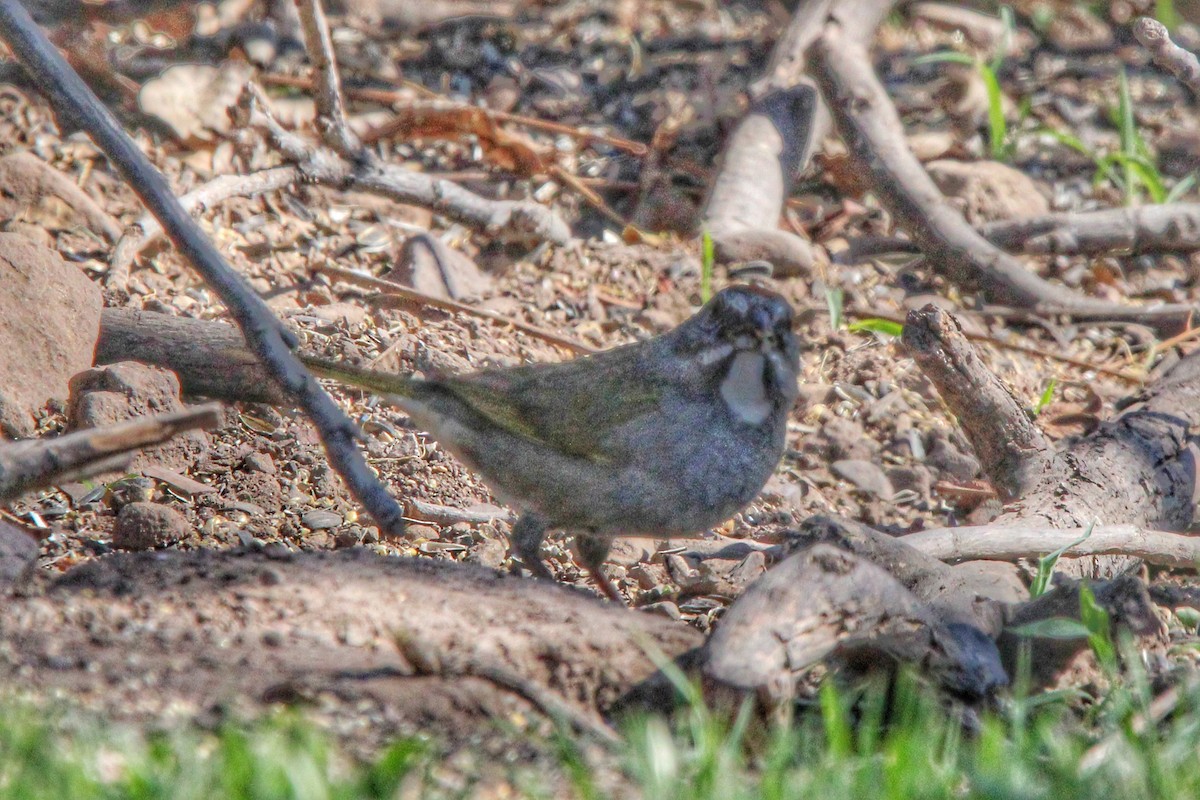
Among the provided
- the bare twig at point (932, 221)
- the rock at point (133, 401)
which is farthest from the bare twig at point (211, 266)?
the bare twig at point (932, 221)

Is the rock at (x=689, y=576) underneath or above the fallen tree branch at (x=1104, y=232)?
underneath

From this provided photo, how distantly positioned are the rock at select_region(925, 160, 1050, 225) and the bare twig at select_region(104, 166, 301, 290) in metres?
3.30

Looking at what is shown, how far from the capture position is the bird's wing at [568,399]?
428cm

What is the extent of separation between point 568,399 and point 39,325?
1.75 metres

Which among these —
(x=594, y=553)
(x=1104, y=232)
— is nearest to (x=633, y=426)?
(x=594, y=553)

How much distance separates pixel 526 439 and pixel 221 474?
1.03 metres

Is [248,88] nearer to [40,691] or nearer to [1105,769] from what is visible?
[40,691]

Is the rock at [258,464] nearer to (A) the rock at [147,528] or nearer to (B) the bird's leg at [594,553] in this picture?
(A) the rock at [147,528]

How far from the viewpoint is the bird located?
13.6 feet

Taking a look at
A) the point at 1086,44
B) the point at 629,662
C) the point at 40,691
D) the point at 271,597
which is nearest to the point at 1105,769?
the point at 629,662

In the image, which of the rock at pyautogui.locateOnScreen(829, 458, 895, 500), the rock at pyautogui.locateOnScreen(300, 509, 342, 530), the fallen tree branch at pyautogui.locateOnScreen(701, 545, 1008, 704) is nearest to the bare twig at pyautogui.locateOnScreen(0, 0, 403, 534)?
the rock at pyautogui.locateOnScreen(300, 509, 342, 530)

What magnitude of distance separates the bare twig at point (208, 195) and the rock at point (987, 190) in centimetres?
330

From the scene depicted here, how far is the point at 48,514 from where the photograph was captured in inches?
166

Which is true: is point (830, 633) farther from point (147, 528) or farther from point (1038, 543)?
point (147, 528)
